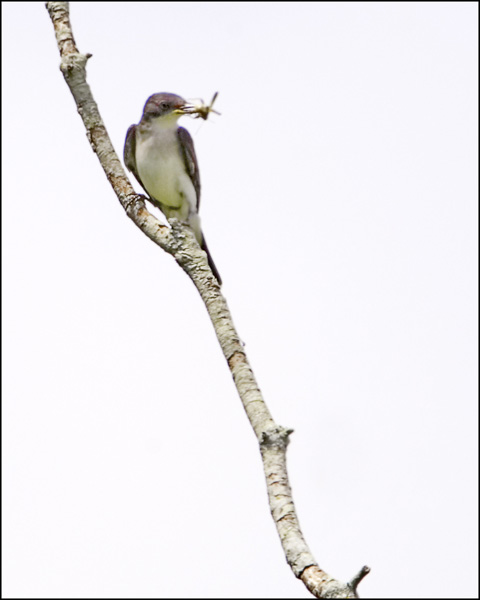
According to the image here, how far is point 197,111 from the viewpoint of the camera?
23.2 feet

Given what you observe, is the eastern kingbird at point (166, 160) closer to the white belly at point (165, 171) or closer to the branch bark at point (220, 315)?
the white belly at point (165, 171)

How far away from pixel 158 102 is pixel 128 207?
14.4ft

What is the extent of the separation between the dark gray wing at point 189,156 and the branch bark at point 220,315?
4.17 m

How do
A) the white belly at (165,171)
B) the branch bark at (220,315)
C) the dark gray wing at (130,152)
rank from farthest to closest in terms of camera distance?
the dark gray wing at (130,152) < the white belly at (165,171) < the branch bark at (220,315)

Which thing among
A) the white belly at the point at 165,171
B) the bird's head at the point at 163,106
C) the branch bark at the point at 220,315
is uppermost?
the bird's head at the point at 163,106

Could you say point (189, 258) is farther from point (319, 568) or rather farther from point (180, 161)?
point (180, 161)

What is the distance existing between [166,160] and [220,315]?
210 inches

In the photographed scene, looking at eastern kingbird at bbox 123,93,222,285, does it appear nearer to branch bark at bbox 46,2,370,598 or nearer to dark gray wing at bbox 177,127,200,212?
dark gray wing at bbox 177,127,200,212

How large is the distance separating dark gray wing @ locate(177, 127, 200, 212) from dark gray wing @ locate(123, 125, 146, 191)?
482 mm

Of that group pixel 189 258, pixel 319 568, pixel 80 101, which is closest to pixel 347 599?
pixel 319 568

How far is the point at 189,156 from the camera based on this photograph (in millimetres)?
10273

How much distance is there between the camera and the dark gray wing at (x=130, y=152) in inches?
403

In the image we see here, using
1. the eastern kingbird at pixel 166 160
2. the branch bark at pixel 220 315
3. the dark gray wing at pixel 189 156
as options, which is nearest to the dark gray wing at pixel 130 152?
the eastern kingbird at pixel 166 160

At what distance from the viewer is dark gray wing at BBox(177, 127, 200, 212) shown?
10266 mm
